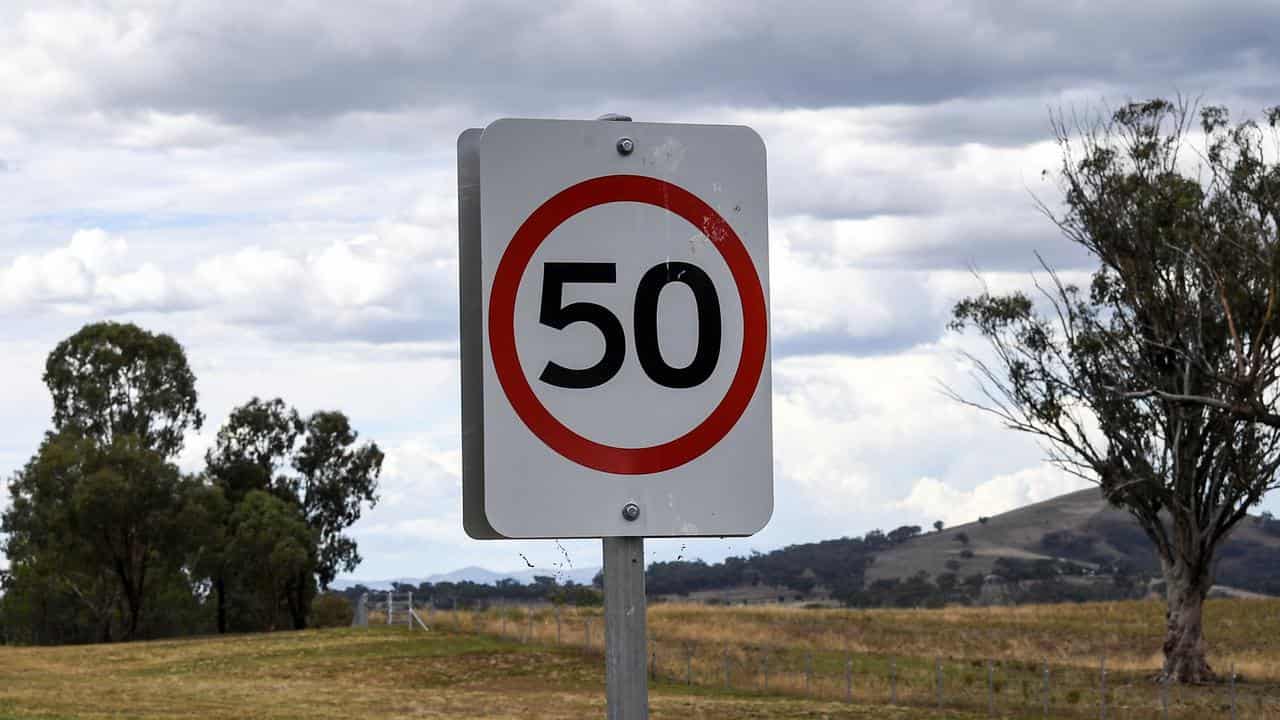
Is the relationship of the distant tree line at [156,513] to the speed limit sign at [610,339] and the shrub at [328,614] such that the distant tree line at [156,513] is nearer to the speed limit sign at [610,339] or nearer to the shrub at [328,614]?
the shrub at [328,614]

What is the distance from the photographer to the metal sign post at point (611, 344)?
320cm

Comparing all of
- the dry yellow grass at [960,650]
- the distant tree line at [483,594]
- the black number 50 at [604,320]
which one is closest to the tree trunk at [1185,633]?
the dry yellow grass at [960,650]

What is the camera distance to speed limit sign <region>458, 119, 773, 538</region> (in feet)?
10.5

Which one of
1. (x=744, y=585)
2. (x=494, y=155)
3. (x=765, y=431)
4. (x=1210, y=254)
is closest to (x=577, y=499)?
(x=765, y=431)

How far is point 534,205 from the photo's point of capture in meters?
3.25

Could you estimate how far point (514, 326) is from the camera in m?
3.21

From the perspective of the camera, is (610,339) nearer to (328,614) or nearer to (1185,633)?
Answer: (1185,633)

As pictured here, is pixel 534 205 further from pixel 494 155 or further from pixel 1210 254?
pixel 1210 254

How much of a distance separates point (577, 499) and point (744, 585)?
532ft

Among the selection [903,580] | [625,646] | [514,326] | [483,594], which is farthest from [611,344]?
[903,580]

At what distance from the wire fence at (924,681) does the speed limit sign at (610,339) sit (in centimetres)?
3001

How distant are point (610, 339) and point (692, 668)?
43959 millimetres

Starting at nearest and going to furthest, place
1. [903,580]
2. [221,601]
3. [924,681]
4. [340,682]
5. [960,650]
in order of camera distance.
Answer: [924,681] < [340,682] < [960,650] < [221,601] < [903,580]

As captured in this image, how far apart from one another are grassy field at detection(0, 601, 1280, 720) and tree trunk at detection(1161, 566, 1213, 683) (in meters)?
1.27
